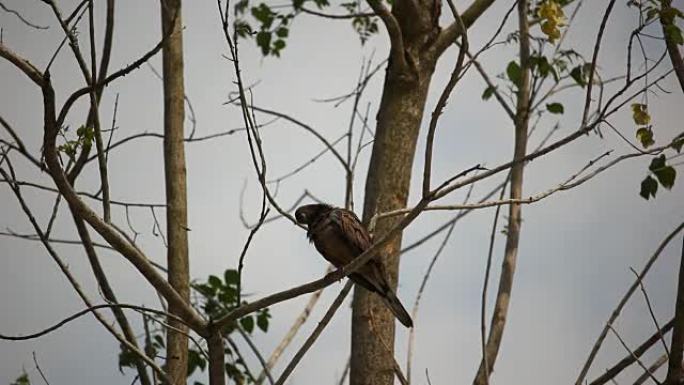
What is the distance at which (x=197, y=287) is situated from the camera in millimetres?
4883

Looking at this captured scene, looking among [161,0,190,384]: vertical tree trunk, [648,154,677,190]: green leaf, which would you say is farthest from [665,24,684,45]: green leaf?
[161,0,190,384]: vertical tree trunk

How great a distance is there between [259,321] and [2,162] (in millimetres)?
1687

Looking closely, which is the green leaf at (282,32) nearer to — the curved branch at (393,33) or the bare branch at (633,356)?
the curved branch at (393,33)

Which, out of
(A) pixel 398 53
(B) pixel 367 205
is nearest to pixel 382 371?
(B) pixel 367 205

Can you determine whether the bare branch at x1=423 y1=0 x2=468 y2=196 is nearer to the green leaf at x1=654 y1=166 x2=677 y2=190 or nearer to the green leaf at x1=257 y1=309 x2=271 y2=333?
the green leaf at x1=654 y1=166 x2=677 y2=190

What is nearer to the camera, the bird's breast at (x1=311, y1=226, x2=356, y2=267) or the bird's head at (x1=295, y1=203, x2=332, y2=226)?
the bird's breast at (x1=311, y1=226, x2=356, y2=267)

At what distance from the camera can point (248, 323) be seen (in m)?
4.99

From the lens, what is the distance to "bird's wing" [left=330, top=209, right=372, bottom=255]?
4305 millimetres

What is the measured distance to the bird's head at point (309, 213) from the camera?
15.8ft

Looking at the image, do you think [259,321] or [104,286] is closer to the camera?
[104,286]

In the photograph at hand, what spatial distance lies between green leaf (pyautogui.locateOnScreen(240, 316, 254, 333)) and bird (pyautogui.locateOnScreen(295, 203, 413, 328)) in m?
0.60

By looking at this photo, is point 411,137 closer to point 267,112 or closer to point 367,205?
point 367,205

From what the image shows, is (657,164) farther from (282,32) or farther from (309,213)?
(282,32)

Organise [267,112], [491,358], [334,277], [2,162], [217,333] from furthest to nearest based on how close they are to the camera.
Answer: [267,112]
[491,358]
[2,162]
[334,277]
[217,333]
